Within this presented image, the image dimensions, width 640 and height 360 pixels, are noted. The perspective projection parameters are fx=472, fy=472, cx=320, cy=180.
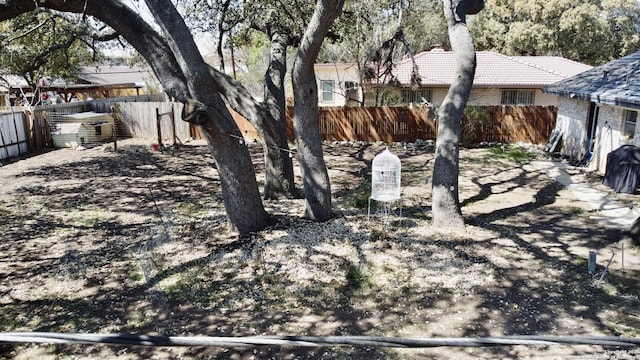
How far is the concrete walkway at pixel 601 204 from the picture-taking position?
940cm

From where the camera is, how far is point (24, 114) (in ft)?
55.9

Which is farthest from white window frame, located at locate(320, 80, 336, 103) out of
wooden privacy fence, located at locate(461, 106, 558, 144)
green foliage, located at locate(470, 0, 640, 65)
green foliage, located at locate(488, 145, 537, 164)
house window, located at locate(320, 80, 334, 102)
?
green foliage, located at locate(470, 0, 640, 65)

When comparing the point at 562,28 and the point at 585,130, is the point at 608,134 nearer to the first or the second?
the point at 585,130

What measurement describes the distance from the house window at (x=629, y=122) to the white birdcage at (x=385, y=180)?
24.7 feet

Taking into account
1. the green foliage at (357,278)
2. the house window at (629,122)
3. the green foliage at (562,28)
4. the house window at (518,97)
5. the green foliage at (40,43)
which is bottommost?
the green foliage at (357,278)

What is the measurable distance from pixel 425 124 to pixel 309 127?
39.8ft

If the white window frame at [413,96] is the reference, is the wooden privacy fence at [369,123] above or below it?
below

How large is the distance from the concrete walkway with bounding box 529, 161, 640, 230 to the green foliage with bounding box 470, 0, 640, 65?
60.9 ft

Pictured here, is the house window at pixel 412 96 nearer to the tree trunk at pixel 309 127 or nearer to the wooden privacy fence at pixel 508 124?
the wooden privacy fence at pixel 508 124

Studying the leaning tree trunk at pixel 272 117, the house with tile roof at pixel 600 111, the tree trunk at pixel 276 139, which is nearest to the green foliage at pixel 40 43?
the leaning tree trunk at pixel 272 117

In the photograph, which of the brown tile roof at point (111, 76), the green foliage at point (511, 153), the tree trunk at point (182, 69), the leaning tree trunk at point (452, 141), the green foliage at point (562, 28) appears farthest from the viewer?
the brown tile roof at point (111, 76)

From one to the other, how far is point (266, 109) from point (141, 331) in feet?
18.0

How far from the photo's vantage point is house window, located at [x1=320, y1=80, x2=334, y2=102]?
26664 mm

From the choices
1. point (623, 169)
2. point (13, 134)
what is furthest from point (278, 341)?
point (13, 134)
